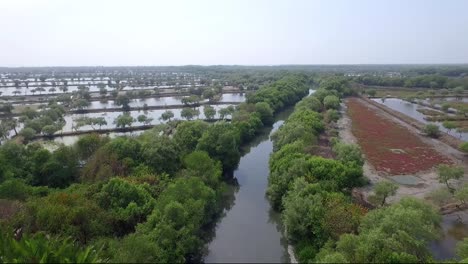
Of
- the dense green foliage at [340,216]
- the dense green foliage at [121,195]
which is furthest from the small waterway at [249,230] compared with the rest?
the dense green foliage at [340,216]

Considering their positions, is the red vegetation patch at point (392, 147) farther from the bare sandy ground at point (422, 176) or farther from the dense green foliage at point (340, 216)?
the dense green foliage at point (340, 216)

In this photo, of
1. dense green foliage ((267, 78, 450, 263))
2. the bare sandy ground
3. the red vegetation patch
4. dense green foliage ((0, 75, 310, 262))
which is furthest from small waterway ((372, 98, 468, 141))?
dense green foliage ((0, 75, 310, 262))

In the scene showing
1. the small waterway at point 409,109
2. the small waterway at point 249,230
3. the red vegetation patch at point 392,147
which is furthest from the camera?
the small waterway at point 409,109

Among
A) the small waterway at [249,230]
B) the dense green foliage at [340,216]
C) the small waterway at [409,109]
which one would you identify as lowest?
the small waterway at [249,230]

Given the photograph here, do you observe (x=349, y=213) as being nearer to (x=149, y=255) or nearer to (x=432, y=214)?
(x=432, y=214)

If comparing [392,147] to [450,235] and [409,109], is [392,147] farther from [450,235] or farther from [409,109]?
[409,109]

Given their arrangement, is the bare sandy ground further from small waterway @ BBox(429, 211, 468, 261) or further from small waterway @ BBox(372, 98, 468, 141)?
small waterway @ BBox(372, 98, 468, 141)

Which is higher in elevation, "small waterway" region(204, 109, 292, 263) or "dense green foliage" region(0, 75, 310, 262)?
"dense green foliage" region(0, 75, 310, 262)

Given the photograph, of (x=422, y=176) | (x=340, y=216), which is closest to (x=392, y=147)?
(x=422, y=176)
